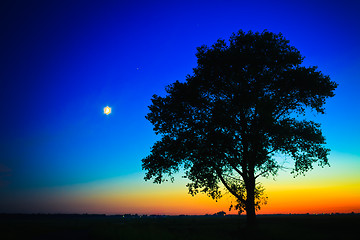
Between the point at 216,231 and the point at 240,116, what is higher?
the point at 240,116

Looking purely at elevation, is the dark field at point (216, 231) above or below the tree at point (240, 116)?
below

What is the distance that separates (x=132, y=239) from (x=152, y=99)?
11685mm

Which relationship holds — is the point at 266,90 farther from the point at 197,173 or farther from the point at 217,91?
the point at 197,173

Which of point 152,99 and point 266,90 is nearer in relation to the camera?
point 266,90

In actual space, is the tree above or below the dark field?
above

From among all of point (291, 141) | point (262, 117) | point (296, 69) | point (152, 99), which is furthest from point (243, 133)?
point (152, 99)

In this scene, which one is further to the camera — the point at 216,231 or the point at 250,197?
the point at 216,231

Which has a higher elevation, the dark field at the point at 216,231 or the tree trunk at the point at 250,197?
the tree trunk at the point at 250,197

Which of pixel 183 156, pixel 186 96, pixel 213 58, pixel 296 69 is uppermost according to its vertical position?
pixel 213 58

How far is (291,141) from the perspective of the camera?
20.6m

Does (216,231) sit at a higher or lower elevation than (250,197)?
lower

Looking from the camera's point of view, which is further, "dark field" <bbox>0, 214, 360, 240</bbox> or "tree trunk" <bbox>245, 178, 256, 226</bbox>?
"tree trunk" <bbox>245, 178, 256, 226</bbox>

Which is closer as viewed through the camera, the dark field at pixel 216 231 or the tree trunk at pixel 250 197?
the dark field at pixel 216 231

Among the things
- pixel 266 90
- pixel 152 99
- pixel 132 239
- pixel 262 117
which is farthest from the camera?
pixel 152 99
